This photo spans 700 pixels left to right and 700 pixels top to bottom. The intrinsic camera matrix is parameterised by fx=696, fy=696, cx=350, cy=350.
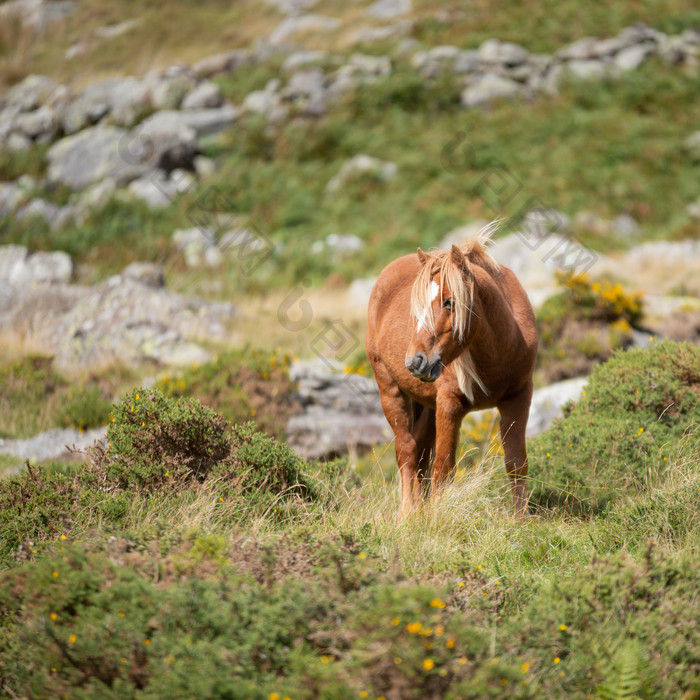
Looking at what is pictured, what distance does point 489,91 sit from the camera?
22.8 m

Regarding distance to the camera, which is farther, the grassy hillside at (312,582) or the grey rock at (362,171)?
the grey rock at (362,171)

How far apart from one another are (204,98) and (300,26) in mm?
7136

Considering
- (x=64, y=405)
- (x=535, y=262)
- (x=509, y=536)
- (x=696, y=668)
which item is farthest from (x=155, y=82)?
(x=696, y=668)

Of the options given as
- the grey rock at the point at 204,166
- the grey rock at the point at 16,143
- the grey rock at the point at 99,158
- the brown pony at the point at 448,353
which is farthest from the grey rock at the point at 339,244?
the brown pony at the point at 448,353

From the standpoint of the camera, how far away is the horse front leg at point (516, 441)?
507 cm

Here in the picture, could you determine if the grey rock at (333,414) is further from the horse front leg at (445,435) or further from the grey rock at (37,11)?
the grey rock at (37,11)

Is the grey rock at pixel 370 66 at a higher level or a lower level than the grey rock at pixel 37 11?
lower

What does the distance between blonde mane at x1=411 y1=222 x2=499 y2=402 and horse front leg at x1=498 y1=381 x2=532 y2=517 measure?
0.44 metres

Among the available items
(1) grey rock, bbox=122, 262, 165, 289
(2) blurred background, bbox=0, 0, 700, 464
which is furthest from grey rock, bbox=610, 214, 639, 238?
(1) grey rock, bbox=122, 262, 165, 289

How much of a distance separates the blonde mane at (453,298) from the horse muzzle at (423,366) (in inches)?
7.9

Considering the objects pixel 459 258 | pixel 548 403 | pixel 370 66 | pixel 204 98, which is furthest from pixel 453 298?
pixel 370 66

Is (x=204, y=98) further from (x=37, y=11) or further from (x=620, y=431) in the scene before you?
(x=620, y=431)

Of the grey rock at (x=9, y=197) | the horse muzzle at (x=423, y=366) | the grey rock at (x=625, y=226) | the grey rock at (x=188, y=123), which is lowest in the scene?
the grey rock at (x=625, y=226)

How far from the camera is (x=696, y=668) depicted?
3088 mm
